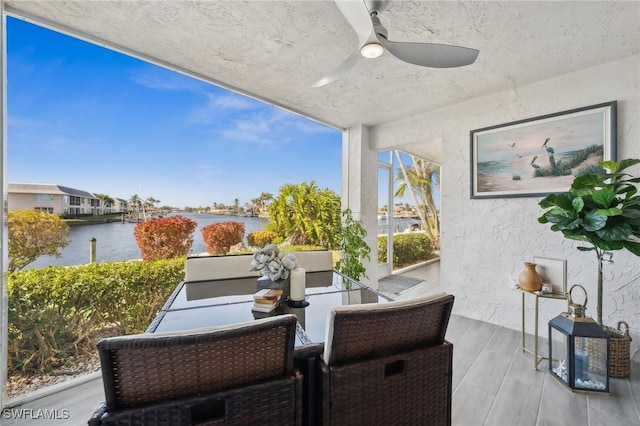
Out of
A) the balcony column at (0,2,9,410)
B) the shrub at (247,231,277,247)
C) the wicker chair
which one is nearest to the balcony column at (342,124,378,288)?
the shrub at (247,231,277,247)

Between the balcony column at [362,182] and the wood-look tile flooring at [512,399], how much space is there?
6.38 ft

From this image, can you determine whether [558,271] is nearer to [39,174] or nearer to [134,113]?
[134,113]

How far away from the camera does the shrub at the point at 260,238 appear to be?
3377mm

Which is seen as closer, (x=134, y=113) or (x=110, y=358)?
(x=110, y=358)

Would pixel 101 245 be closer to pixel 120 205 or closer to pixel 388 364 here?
pixel 120 205

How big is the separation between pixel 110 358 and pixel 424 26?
2.43 metres

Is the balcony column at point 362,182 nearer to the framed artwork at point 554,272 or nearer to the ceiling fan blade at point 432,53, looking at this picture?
the framed artwork at point 554,272

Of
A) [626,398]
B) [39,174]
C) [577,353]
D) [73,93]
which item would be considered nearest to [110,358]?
[39,174]

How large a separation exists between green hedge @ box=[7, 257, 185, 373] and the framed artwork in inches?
135

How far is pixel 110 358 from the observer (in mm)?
660

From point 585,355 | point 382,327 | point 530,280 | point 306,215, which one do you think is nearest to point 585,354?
point 585,355

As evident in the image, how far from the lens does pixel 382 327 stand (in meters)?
0.91

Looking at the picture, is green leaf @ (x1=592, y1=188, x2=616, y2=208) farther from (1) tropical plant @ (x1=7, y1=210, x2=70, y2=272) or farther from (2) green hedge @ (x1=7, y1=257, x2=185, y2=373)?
(1) tropical plant @ (x1=7, y1=210, x2=70, y2=272)

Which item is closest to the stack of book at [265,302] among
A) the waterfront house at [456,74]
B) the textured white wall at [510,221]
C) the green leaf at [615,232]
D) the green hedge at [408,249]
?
the waterfront house at [456,74]
